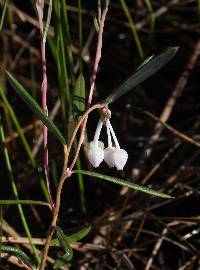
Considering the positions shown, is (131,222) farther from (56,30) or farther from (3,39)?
(3,39)

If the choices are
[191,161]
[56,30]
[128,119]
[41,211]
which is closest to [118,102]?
[128,119]

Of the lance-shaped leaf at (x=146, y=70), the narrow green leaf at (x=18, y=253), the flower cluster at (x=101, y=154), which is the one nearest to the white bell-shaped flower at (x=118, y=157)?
the flower cluster at (x=101, y=154)

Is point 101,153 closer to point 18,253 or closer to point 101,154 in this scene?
point 101,154

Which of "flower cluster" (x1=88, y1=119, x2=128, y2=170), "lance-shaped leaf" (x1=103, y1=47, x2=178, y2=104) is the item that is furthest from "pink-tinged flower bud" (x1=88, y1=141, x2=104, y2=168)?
"lance-shaped leaf" (x1=103, y1=47, x2=178, y2=104)

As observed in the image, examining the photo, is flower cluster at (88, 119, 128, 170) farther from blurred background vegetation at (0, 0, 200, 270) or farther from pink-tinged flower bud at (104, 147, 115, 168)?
blurred background vegetation at (0, 0, 200, 270)

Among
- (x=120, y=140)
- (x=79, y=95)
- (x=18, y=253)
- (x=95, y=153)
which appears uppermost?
(x=120, y=140)

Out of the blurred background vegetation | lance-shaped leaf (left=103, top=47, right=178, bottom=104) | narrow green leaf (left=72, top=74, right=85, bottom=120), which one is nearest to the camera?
lance-shaped leaf (left=103, top=47, right=178, bottom=104)

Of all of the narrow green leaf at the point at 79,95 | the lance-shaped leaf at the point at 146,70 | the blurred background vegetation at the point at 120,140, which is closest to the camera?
the lance-shaped leaf at the point at 146,70

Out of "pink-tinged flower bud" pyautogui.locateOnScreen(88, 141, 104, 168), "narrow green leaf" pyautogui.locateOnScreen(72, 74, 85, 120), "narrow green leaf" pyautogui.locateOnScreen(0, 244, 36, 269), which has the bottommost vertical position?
"narrow green leaf" pyautogui.locateOnScreen(0, 244, 36, 269)

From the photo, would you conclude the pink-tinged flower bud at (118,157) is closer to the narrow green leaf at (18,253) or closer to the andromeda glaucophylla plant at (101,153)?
the andromeda glaucophylla plant at (101,153)

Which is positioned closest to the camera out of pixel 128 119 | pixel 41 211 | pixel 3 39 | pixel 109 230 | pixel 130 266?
pixel 130 266

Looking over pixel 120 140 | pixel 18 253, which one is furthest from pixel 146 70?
pixel 120 140
